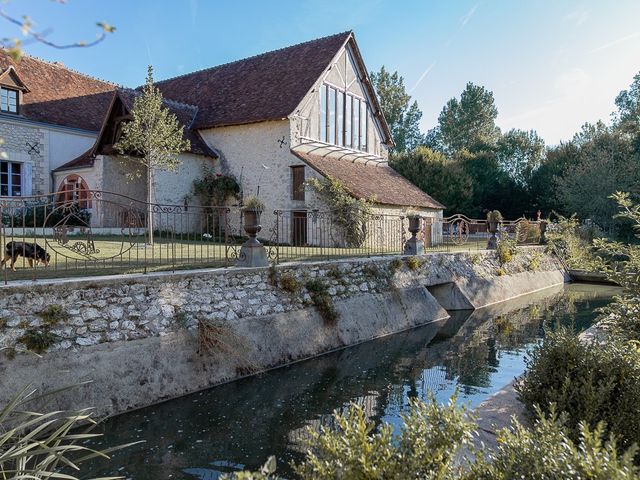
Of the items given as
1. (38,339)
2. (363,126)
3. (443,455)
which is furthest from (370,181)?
(443,455)

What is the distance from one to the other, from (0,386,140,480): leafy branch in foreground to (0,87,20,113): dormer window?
18.3 m

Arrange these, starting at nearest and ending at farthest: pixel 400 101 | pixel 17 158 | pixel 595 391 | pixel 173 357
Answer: pixel 595 391, pixel 173 357, pixel 17 158, pixel 400 101

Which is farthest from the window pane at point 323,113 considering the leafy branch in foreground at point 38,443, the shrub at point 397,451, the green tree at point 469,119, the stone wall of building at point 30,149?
the green tree at point 469,119

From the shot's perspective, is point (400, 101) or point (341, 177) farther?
point (400, 101)

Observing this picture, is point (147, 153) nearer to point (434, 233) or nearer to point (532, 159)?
point (434, 233)

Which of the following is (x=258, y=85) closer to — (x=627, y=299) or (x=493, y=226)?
(x=493, y=226)

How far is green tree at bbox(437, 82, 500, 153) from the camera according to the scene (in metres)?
55.0

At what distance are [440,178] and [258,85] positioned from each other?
16124 mm

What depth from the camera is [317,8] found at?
14734 mm

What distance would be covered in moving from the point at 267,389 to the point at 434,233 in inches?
653

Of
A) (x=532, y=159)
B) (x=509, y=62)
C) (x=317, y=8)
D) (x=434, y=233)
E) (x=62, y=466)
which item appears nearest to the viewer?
(x=62, y=466)

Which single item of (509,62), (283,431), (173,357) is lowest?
(283,431)

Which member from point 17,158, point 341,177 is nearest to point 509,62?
point 341,177

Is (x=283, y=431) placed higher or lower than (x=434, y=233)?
lower
